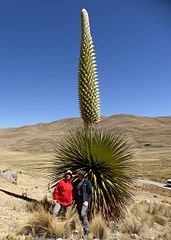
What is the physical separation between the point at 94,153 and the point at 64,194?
52.8 inches

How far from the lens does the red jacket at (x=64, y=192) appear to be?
7.96 metres

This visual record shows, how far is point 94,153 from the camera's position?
28.1 ft

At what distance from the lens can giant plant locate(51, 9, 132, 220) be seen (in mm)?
8461

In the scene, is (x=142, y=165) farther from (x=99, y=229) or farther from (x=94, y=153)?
(x=99, y=229)

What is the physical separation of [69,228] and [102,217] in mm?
1098

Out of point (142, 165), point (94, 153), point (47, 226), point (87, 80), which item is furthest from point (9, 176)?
point (142, 165)

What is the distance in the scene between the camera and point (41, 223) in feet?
25.1

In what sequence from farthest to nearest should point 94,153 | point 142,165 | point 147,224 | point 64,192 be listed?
1. point 142,165
2. point 147,224
3. point 94,153
4. point 64,192

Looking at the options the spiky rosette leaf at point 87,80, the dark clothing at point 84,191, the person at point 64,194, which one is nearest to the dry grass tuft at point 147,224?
the dark clothing at point 84,191

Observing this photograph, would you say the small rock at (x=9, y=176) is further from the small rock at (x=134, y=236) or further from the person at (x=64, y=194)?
the small rock at (x=134, y=236)

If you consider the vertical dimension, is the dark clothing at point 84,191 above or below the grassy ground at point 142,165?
above

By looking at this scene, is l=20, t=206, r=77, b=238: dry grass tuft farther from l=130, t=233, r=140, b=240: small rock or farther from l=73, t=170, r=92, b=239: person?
l=130, t=233, r=140, b=240: small rock

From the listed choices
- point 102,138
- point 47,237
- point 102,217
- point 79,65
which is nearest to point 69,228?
point 47,237

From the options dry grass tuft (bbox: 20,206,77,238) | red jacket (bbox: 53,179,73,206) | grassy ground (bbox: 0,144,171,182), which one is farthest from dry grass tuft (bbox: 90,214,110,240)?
grassy ground (bbox: 0,144,171,182)
